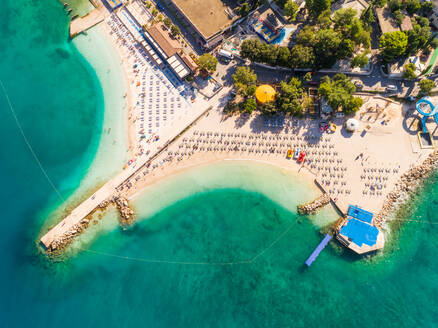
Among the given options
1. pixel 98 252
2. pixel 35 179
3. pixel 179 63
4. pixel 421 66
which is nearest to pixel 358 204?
pixel 421 66

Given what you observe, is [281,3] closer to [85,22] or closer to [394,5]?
[394,5]

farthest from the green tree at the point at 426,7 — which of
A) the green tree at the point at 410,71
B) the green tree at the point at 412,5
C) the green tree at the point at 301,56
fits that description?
the green tree at the point at 301,56

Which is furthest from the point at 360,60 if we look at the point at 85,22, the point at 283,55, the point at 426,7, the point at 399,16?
the point at 85,22

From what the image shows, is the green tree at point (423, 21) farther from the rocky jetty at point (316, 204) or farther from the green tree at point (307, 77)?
the rocky jetty at point (316, 204)

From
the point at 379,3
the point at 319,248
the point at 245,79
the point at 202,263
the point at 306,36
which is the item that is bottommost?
the point at 319,248

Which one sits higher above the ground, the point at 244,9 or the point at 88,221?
the point at 244,9

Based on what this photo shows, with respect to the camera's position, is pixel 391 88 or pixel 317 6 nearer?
pixel 317 6

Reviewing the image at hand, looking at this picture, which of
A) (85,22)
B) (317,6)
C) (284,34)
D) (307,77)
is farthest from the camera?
(85,22)
